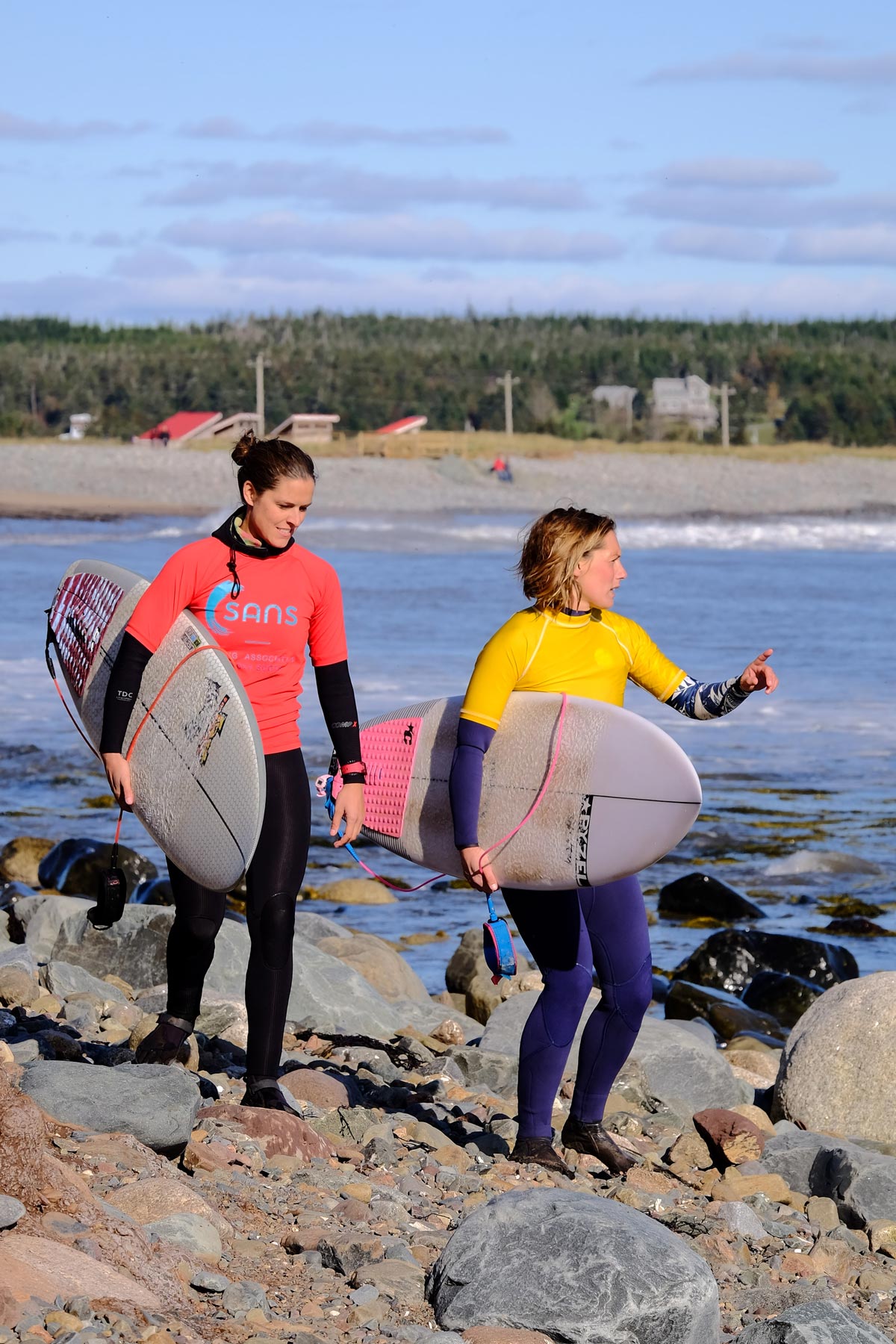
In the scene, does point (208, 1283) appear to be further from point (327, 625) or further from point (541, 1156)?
point (327, 625)

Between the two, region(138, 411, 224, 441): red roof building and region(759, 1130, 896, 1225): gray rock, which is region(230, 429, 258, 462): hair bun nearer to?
region(759, 1130, 896, 1225): gray rock

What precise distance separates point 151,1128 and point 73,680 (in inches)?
63.9

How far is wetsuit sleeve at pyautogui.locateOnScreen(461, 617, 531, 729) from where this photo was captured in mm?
4441

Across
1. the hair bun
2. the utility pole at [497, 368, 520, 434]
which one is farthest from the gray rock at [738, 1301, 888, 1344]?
A: the utility pole at [497, 368, 520, 434]

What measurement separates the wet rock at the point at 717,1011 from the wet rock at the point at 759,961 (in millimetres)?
314

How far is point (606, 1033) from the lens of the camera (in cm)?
468

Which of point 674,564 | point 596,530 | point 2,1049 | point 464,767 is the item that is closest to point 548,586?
point 596,530

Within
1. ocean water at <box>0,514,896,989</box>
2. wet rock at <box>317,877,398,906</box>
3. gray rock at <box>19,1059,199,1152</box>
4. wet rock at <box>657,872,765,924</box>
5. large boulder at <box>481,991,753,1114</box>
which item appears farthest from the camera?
ocean water at <box>0,514,896,989</box>

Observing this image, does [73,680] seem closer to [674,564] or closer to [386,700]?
[386,700]

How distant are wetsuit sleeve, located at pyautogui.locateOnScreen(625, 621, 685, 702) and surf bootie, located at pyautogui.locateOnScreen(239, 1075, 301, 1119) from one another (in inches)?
59.1

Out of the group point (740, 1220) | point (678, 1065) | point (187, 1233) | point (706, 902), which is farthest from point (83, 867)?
point (187, 1233)

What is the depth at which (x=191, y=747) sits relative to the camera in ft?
15.6

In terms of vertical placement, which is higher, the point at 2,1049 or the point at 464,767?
the point at 464,767

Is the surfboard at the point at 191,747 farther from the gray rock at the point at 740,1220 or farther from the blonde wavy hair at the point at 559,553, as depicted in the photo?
the gray rock at the point at 740,1220
